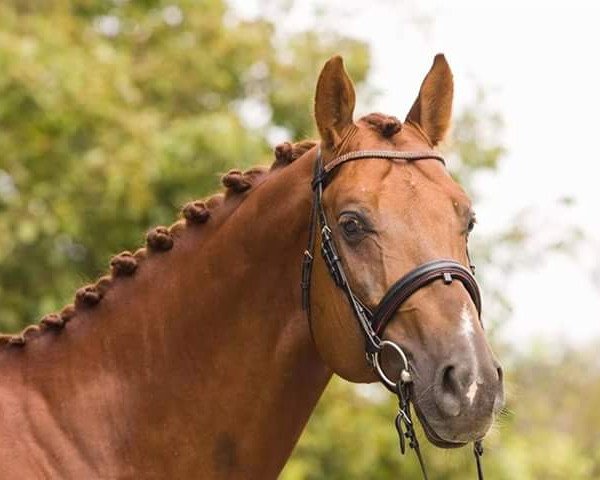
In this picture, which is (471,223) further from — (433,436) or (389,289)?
(433,436)

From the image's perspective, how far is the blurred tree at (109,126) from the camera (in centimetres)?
1154

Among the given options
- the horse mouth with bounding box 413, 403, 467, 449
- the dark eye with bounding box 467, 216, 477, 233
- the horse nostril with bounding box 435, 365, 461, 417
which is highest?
the dark eye with bounding box 467, 216, 477, 233

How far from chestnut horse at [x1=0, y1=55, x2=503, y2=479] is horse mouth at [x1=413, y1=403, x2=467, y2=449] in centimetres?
23

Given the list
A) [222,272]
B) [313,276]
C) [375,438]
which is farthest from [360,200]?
[375,438]

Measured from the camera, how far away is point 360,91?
13164 millimetres

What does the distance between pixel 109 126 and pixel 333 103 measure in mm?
7546

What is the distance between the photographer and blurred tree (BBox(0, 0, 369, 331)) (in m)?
11.5

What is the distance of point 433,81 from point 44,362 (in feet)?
6.07

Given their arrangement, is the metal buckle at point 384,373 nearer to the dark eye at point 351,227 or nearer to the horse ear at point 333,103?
the dark eye at point 351,227

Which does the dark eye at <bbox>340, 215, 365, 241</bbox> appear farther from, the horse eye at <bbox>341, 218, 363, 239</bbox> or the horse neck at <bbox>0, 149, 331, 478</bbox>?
the horse neck at <bbox>0, 149, 331, 478</bbox>

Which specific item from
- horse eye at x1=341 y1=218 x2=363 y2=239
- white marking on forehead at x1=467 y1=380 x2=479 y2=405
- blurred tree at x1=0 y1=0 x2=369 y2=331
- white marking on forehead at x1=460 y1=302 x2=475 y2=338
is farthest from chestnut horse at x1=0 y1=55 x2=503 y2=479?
blurred tree at x1=0 y1=0 x2=369 y2=331

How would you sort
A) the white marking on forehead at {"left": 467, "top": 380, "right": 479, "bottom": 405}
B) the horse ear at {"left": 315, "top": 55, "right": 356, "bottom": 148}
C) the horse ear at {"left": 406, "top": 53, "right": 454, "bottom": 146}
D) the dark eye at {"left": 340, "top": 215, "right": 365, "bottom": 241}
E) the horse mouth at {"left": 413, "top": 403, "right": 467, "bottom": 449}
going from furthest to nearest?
the horse ear at {"left": 406, "top": 53, "right": 454, "bottom": 146} → the horse ear at {"left": 315, "top": 55, "right": 356, "bottom": 148} → the dark eye at {"left": 340, "top": 215, "right": 365, "bottom": 241} → the horse mouth at {"left": 413, "top": 403, "right": 467, "bottom": 449} → the white marking on forehead at {"left": 467, "top": 380, "right": 479, "bottom": 405}

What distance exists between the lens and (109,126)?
12047 millimetres

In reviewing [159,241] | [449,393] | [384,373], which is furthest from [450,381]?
[159,241]
